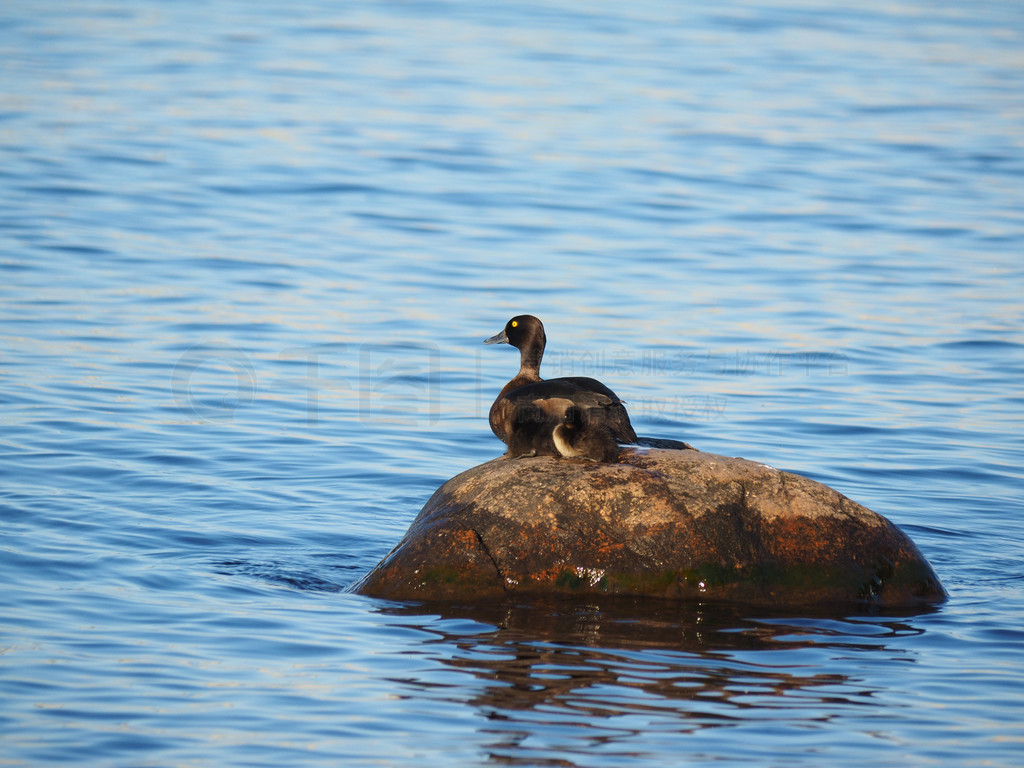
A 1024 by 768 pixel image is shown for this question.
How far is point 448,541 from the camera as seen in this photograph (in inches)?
287

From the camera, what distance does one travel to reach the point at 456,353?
43.0 feet

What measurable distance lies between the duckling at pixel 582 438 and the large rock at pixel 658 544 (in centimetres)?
11

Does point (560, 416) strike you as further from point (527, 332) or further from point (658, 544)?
point (527, 332)

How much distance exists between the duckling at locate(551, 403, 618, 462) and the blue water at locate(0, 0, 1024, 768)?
94 centimetres

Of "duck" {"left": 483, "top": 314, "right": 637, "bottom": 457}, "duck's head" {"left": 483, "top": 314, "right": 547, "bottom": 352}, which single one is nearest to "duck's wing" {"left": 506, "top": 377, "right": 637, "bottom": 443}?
"duck" {"left": 483, "top": 314, "right": 637, "bottom": 457}

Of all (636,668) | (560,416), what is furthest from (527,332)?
(636,668)

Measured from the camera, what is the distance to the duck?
292 inches

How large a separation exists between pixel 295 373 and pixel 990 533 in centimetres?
656

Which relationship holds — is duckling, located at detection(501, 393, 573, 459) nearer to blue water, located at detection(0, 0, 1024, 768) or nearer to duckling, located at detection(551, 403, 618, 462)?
duckling, located at detection(551, 403, 618, 462)

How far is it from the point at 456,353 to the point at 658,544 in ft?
20.4

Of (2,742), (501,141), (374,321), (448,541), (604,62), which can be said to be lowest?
(2,742)

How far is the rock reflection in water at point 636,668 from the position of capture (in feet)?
18.5

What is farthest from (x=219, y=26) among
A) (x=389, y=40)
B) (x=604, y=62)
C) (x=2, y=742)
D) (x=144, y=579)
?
(x=2, y=742)

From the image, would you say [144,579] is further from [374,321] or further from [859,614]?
[374,321]
